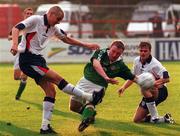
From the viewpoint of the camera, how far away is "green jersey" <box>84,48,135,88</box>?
9.56 meters

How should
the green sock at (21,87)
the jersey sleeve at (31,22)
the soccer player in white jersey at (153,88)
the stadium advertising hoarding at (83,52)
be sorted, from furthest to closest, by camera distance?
the stadium advertising hoarding at (83,52) → the green sock at (21,87) → the soccer player in white jersey at (153,88) → the jersey sleeve at (31,22)

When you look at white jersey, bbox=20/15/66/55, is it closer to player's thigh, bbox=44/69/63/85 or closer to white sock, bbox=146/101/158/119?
player's thigh, bbox=44/69/63/85

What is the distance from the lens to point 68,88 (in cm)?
920

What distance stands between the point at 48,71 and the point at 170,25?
25.6 m

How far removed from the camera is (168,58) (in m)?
29.5

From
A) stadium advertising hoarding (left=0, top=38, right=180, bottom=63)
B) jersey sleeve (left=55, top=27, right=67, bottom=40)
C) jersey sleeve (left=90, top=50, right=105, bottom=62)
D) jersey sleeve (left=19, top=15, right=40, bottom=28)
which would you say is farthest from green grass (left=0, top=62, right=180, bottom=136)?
stadium advertising hoarding (left=0, top=38, right=180, bottom=63)

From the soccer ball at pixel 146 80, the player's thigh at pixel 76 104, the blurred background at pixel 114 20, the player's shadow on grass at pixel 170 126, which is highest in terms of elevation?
the soccer ball at pixel 146 80

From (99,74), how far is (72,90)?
0.55 metres

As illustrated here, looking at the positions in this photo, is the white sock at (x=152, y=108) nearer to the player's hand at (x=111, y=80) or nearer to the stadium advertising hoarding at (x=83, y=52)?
the player's hand at (x=111, y=80)

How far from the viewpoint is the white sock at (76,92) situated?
9195 mm

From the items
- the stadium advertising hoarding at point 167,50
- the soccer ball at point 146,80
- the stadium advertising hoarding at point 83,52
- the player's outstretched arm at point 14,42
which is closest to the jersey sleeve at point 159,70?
the soccer ball at point 146,80

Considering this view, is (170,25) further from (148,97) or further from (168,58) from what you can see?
(148,97)

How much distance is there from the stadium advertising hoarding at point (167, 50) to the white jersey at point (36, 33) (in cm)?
2056

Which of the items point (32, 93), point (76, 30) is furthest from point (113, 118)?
point (76, 30)
